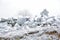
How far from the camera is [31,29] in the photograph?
596 cm

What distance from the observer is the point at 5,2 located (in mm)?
14312

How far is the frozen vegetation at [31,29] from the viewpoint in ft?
17.8

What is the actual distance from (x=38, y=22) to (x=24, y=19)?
612mm

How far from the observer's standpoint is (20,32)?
572 cm

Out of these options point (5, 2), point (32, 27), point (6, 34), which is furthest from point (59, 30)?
point (5, 2)

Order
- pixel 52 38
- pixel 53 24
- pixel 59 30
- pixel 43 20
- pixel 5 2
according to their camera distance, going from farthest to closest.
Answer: pixel 5 2, pixel 43 20, pixel 53 24, pixel 59 30, pixel 52 38

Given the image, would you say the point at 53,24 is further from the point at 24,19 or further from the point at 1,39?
the point at 1,39

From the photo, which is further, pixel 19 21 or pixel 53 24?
pixel 19 21

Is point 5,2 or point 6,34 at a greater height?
point 5,2

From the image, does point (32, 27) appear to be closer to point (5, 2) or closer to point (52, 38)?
point (52, 38)

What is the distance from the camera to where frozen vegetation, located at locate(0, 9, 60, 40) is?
542 cm

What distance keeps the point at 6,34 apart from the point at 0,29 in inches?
17.0

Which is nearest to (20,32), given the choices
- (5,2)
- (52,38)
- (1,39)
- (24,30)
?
(24,30)

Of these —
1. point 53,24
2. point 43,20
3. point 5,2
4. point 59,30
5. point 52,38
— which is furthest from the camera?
point 5,2
